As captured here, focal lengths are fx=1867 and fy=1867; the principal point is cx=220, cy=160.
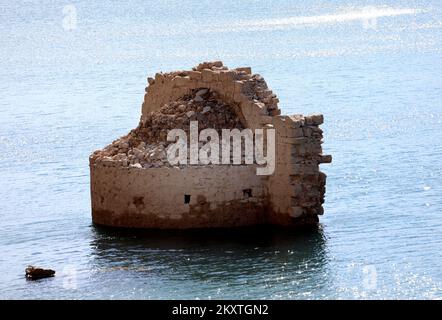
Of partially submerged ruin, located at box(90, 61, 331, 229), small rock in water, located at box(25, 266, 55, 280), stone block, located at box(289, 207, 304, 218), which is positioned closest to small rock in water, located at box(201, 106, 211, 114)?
partially submerged ruin, located at box(90, 61, 331, 229)

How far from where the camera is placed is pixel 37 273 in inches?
1464

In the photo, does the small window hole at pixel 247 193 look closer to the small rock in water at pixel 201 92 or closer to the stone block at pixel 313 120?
the stone block at pixel 313 120

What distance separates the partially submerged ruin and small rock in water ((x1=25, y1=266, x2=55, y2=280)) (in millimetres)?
3495

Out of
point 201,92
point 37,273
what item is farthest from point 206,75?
point 37,273

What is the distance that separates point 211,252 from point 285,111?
90.9 feet

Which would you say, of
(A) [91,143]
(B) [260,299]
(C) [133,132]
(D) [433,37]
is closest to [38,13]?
(D) [433,37]

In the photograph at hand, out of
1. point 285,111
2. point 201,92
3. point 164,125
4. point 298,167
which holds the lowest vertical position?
point 298,167

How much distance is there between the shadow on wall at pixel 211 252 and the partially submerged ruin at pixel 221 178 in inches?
11.6

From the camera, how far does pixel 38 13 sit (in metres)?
132

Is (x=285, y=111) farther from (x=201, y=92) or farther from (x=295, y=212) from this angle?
(x=295, y=212)

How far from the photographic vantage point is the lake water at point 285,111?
3697 centimetres

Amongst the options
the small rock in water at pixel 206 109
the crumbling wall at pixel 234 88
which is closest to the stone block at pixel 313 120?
the crumbling wall at pixel 234 88

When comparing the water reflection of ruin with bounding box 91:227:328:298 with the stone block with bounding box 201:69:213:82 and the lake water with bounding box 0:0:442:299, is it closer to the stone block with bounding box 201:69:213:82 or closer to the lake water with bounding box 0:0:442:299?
the lake water with bounding box 0:0:442:299
